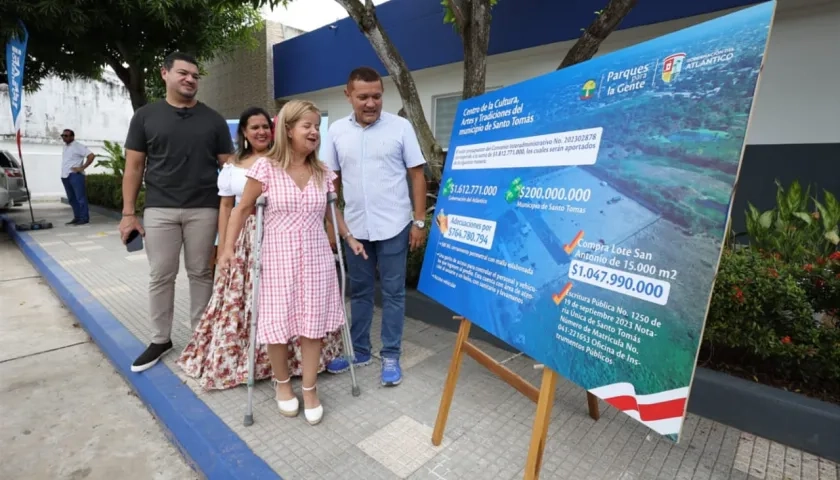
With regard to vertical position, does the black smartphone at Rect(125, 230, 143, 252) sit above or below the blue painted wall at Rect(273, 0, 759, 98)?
below

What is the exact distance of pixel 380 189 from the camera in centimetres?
267

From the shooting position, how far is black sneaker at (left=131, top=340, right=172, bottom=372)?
9.65 feet

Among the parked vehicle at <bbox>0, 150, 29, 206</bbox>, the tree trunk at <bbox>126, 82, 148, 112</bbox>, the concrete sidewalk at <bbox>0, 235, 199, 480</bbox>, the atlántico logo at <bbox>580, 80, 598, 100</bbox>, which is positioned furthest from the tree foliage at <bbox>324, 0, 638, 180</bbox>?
the parked vehicle at <bbox>0, 150, 29, 206</bbox>

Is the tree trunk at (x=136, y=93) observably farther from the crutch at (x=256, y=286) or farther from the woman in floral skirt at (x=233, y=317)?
the crutch at (x=256, y=286)

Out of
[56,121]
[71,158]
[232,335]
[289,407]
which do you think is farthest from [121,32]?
[56,121]

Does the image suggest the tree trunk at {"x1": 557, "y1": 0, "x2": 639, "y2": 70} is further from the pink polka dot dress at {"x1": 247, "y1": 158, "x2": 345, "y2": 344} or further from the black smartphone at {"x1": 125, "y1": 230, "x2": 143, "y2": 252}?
the black smartphone at {"x1": 125, "y1": 230, "x2": 143, "y2": 252}

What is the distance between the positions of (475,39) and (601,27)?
1020 mm

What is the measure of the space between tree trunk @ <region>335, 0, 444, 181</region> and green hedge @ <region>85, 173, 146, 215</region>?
300 inches

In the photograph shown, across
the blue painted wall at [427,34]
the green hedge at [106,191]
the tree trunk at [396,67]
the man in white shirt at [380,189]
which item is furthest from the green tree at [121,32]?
the man in white shirt at [380,189]

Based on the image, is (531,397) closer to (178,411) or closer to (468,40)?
(178,411)

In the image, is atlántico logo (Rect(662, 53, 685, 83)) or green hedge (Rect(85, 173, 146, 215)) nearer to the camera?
atlántico logo (Rect(662, 53, 685, 83))

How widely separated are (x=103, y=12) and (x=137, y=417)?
843cm

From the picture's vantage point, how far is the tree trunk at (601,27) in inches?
133

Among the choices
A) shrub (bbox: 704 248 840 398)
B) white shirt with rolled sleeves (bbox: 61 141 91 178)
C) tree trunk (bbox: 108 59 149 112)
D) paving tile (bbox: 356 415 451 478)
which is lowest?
paving tile (bbox: 356 415 451 478)
